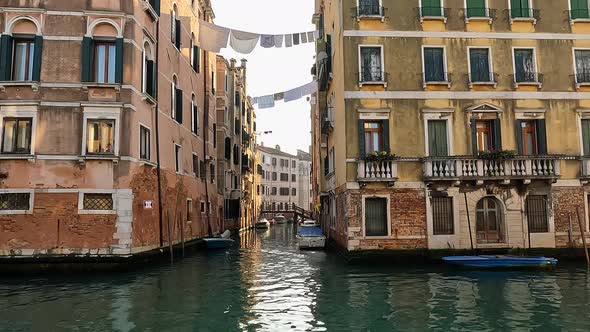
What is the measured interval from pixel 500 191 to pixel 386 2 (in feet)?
28.2

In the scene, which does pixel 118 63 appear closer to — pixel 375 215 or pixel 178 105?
pixel 178 105

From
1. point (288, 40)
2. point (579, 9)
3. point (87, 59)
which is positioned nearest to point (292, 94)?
point (288, 40)

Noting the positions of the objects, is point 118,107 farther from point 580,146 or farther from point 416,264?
point 580,146

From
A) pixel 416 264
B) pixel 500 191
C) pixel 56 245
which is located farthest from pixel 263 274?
pixel 500 191

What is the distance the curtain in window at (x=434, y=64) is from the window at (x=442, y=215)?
481cm

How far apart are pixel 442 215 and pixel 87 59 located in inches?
557

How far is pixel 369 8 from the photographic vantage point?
17766 mm

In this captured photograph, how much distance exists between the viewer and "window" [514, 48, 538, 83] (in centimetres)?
1791

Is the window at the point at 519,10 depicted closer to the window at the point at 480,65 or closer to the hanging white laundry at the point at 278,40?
the window at the point at 480,65

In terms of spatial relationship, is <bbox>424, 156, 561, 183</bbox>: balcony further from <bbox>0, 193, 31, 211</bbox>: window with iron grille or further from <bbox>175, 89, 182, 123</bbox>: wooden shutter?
<bbox>0, 193, 31, 211</bbox>: window with iron grille

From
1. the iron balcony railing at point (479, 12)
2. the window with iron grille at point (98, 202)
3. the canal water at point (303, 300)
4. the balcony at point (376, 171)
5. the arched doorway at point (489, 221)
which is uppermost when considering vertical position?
the iron balcony railing at point (479, 12)

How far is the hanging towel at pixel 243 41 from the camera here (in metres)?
18.8

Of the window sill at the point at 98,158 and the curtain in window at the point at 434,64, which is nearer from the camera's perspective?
the window sill at the point at 98,158

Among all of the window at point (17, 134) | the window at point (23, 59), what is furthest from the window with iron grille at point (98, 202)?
the window at point (23, 59)
